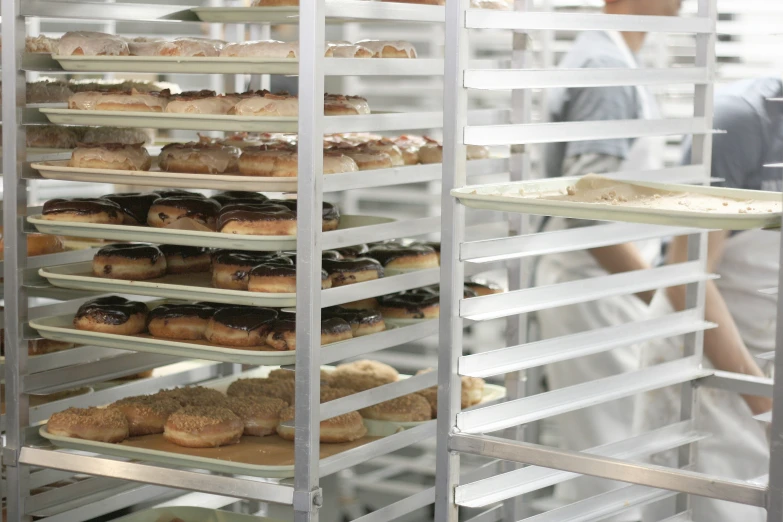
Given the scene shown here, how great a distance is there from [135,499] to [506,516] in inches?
39.8

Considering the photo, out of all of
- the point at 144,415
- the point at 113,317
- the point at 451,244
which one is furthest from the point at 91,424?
the point at 451,244

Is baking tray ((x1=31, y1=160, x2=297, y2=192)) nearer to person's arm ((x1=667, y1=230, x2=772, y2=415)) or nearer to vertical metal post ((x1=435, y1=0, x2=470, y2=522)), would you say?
vertical metal post ((x1=435, y1=0, x2=470, y2=522))

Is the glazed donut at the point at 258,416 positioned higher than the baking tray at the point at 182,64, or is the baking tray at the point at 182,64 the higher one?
the baking tray at the point at 182,64

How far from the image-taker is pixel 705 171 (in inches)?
90.7

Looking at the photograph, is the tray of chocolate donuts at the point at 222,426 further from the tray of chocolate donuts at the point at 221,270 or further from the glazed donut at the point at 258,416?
the tray of chocolate donuts at the point at 221,270

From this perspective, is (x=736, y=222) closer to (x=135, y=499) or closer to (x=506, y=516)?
(x=506, y=516)

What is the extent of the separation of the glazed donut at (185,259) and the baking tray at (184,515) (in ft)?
1.97

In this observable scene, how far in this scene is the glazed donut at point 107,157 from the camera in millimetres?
2287

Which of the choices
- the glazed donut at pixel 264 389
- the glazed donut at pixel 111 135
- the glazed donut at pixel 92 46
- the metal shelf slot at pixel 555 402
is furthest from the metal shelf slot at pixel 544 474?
the glazed donut at pixel 111 135

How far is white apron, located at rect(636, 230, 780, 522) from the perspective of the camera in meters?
2.91

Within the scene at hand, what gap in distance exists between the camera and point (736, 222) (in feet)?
4.82

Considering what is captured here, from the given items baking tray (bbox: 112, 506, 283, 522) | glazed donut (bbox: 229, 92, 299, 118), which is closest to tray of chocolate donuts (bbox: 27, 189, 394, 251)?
glazed donut (bbox: 229, 92, 299, 118)

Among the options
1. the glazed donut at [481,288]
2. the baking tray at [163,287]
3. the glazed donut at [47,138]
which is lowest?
the glazed donut at [481,288]

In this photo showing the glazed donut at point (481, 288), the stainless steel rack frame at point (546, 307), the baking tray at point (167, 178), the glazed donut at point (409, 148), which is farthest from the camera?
the glazed donut at point (481, 288)
